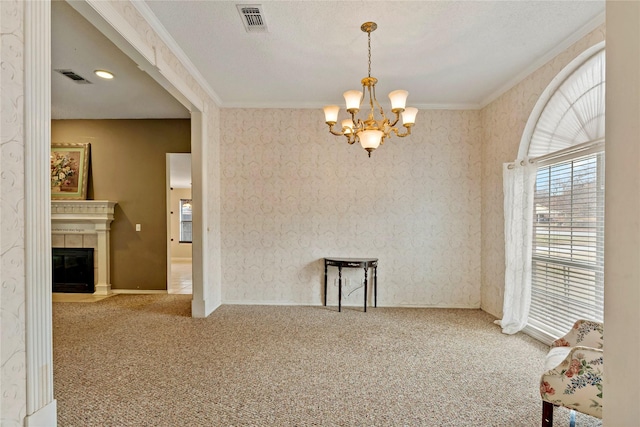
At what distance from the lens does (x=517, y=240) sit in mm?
3529

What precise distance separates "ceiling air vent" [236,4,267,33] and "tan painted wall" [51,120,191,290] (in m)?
3.04

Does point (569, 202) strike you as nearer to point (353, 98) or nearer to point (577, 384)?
point (577, 384)

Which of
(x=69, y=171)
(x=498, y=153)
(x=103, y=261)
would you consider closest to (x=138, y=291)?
(x=103, y=261)

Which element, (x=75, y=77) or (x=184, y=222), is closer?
(x=75, y=77)

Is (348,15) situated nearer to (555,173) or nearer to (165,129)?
(555,173)

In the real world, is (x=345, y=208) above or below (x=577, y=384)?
above

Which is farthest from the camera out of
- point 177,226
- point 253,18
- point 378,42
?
point 177,226

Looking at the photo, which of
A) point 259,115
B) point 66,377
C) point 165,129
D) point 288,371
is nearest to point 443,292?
point 288,371

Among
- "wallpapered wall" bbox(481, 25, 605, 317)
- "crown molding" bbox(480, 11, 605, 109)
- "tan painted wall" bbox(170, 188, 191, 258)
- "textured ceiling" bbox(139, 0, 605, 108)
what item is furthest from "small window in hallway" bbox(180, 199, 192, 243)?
"crown molding" bbox(480, 11, 605, 109)

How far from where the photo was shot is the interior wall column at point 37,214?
1495 millimetres

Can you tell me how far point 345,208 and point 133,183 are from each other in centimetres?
360

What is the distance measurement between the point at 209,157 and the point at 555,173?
13.2ft

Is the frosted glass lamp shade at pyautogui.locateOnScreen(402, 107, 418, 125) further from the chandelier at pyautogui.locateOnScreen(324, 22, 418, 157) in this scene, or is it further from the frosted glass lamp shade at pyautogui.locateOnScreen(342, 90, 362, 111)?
the frosted glass lamp shade at pyautogui.locateOnScreen(342, 90, 362, 111)

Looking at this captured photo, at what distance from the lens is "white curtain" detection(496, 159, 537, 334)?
3420 mm
